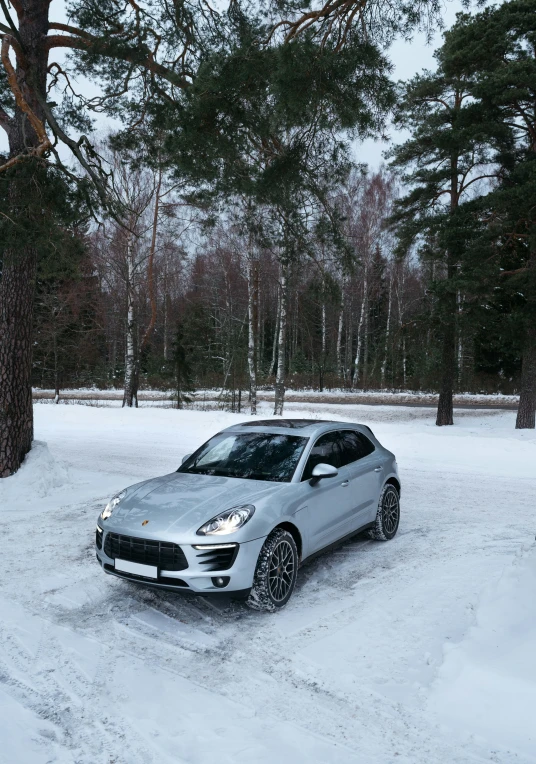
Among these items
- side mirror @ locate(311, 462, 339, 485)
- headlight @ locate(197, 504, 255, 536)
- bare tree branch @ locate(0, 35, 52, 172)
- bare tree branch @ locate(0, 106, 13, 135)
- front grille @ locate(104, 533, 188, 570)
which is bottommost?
front grille @ locate(104, 533, 188, 570)

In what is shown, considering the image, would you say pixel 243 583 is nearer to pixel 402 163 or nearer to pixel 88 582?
pixel 88 582

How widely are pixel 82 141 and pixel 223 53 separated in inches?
96.6

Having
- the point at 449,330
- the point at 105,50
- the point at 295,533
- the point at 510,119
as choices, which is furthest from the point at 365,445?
the point at 510,119

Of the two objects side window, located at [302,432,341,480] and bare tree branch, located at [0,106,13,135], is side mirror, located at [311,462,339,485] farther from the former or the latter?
bare tree branch, located at [0,106,13,135]

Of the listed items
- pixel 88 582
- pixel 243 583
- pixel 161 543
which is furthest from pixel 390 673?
pixel 88 582

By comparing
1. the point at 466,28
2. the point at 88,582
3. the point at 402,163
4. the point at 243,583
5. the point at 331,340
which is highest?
the point at 466,28

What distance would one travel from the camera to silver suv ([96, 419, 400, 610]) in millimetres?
4297

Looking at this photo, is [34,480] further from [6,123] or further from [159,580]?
[6,123]

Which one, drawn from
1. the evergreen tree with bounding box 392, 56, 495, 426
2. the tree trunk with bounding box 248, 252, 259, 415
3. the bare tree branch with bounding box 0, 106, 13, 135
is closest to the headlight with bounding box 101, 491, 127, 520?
the bare tree branch with bounding box 0, 106, 13, 135

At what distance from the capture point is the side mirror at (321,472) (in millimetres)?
5141

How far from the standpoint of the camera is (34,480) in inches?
347

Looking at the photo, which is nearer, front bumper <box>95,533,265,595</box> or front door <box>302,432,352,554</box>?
front bumper <box>95,533,265,595</box>

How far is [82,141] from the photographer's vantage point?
26.7ft

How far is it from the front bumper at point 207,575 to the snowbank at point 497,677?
1.54 meters
